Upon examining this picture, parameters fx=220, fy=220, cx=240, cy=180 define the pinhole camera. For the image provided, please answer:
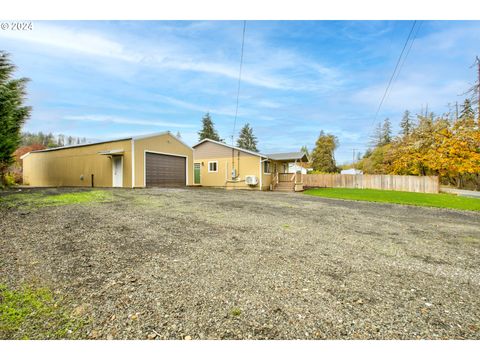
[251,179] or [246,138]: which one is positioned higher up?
[246,138]

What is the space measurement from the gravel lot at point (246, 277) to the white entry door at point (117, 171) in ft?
26.8

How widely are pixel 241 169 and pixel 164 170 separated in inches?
224

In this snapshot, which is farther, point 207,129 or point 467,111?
point 207,129

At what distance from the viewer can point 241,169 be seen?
16.6 m

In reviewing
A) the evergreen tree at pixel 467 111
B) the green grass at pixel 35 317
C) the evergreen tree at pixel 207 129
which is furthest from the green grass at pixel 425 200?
the evergreen tree at pixel 207 129

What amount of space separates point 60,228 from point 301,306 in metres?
3.93

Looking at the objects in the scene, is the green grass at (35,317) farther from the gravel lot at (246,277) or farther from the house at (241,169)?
the house at (241,169)

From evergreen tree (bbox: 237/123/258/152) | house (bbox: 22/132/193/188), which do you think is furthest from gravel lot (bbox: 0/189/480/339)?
evergreen tree (bbox: 237/123/258/152)

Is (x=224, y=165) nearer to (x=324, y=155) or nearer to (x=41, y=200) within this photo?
(x=41, y=200)

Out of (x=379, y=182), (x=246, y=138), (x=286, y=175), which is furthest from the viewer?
(x=246, y=138)

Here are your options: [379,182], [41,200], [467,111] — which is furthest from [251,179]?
[467,111]

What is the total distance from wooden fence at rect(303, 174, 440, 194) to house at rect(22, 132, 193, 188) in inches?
467

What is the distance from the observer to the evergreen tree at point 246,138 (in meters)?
46.1
